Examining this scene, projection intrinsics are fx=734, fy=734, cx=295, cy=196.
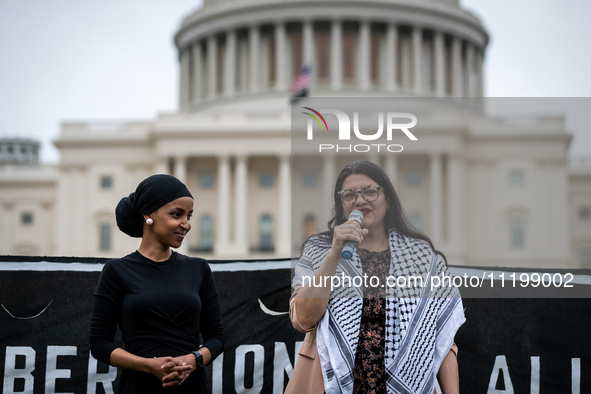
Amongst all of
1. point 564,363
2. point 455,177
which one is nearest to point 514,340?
→ point 564,363

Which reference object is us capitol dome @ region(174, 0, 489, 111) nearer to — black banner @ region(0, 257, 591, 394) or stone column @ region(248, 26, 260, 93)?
stone column @ region(248, 26, 260, 93)

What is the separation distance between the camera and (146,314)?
127 inches

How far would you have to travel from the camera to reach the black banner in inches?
187

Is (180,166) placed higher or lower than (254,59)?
lower

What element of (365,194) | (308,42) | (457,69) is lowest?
(365,194)

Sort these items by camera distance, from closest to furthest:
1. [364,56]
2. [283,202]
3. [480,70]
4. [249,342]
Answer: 1. [249,342]
2. [283,202]
3. [364,56]
4. [480,70]

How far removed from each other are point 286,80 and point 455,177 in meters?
18.9

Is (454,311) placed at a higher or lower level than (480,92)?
lower

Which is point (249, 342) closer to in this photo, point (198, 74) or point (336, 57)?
point (336, 57)

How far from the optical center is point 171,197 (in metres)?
3.30

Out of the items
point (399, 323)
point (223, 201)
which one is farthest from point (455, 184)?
point (399, 323)

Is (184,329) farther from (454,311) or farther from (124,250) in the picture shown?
(124,250)

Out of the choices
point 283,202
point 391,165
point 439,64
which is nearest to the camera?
point 391,165

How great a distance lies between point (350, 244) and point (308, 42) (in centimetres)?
5916
